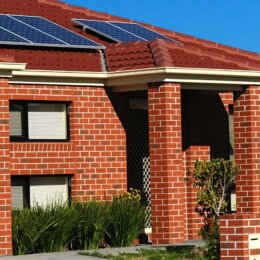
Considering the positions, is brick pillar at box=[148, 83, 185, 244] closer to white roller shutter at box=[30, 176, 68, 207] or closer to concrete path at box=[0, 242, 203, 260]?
concrete path at box=[0, 242, 203, 260]

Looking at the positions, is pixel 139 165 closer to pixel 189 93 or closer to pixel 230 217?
pixel 189 93

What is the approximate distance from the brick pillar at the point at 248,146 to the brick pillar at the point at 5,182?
20.4ft

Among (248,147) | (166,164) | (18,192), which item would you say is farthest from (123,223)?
(248,147)

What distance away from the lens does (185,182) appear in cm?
2558

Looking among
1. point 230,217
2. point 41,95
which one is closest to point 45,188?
point 41,95

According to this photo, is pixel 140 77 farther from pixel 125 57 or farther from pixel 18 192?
pixel 18 192

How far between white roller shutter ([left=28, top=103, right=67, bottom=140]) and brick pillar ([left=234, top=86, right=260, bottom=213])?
4.16 meters

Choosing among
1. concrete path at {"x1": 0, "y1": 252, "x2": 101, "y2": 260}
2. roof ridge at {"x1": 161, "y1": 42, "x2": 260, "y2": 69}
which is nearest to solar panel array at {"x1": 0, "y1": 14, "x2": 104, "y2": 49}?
roof ridge at {"x1": 161, "y1": 42, "x2": 260, "y2": 69}

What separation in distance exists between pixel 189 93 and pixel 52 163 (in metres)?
4.19

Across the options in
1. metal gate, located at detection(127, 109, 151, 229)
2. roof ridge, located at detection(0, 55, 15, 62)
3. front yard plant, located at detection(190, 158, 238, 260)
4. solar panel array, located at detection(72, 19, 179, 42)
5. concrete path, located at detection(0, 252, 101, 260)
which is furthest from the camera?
solar panel array, located at detection(72, 19, 179, 42)

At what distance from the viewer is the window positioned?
23.4 m

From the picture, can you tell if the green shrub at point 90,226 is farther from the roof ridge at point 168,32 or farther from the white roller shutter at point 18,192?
the roof ridge at point 168,32

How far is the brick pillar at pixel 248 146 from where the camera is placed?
81.2 feet

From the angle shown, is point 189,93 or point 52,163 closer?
point 52,163
